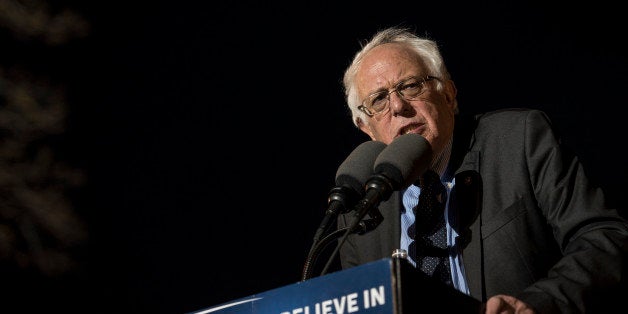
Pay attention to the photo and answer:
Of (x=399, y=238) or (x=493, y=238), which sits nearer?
(x=493, y=238)

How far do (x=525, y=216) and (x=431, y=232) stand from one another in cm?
30

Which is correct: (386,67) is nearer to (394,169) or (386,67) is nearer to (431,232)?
(431,232)

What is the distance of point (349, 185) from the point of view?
71.2 inches

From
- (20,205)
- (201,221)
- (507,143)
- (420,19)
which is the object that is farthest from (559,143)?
(20,205)

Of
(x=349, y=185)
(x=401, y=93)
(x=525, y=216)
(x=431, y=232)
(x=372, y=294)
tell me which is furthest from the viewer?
(x=401, y=93)

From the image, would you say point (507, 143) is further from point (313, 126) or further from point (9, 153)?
point (9, 153)

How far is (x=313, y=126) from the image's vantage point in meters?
4.84

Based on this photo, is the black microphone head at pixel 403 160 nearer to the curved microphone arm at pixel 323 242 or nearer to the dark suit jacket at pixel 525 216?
the curved microphone arm at pixel 323 242

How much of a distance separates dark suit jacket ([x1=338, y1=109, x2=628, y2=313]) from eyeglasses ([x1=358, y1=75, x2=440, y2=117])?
25cm

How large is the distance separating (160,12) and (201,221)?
1725mm

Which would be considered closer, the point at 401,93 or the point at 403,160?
the point at 403,160

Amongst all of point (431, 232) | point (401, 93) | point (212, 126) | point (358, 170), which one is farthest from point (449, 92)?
point (212, 126)

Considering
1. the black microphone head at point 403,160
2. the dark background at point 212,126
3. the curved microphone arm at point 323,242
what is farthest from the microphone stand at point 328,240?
the dark background at point 212,126

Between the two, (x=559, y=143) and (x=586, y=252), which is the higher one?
(x=559, y=143)
